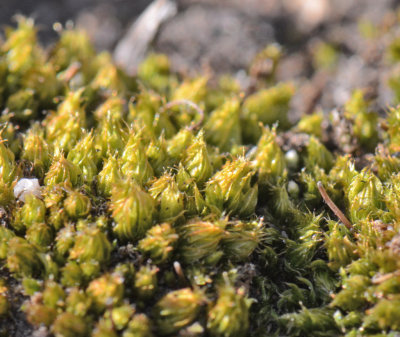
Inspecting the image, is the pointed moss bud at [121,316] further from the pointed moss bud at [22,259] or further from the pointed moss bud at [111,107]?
the pointed moss bud at [111,107]

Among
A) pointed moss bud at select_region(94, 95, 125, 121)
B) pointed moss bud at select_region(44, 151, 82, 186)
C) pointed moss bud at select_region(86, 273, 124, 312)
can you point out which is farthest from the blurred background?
pointed moss bud at select_region(86, 273, 124, 312)

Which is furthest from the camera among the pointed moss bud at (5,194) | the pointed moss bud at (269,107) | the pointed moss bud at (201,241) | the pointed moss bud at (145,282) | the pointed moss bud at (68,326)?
the pointed moss bud at (269,107)

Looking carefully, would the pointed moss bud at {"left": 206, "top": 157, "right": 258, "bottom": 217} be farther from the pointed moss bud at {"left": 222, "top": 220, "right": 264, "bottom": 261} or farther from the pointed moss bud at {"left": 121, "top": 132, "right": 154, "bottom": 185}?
the pointed moss bud at {"left": 121, "top": 132, "right": 154, "bottom": 185}

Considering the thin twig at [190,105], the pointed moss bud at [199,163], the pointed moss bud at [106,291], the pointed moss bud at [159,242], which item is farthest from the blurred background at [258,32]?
the pointed moss bud at [106,291]

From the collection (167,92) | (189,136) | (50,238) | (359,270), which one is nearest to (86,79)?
(167,92)

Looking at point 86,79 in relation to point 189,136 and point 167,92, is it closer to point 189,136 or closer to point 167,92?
point 167,92
